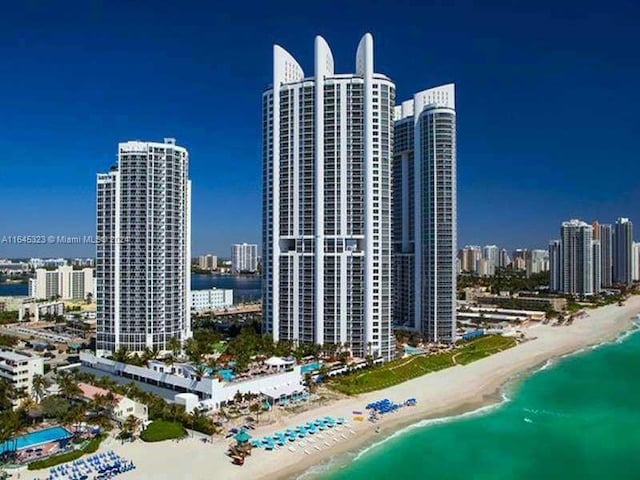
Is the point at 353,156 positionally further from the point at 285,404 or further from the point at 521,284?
the point at 521,284

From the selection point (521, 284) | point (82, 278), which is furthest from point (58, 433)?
point (521, 284)

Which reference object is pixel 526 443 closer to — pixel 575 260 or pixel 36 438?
pixel 36 438

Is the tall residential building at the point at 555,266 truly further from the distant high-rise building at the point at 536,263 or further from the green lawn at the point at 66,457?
the green lawn at the point at 66,457

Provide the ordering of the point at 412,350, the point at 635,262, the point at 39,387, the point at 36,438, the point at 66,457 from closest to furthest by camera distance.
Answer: the point at 66,457, the point at 36,438, the point at 39,387, the point at 412,350, the point at 635,262

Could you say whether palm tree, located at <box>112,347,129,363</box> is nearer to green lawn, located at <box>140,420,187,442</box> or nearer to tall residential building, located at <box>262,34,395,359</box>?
tall residential building, located at <box>262,34,395,359</box>

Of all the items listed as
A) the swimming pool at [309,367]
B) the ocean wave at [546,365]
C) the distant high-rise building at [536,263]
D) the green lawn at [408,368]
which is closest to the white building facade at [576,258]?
the distant high-rise building at [536,263]

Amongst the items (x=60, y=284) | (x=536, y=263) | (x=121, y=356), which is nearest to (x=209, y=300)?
(x=60, y=284)
